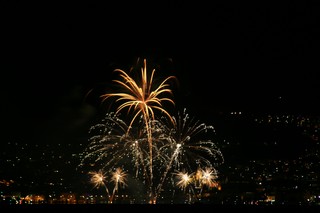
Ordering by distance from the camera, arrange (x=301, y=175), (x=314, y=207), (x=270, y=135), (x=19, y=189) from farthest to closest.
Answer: (x=270, y=135) → (x=19, y=189) → (x=301, y=175) → (x=314, y=207)

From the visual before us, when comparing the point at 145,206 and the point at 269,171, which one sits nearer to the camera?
the point at 145,206

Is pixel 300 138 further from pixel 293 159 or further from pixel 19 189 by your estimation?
pixel 19 189

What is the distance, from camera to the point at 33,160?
84.2 m

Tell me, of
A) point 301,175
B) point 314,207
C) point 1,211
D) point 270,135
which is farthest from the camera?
point 270,135

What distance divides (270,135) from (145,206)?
2697 inches

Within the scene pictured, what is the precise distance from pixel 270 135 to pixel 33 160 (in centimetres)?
4733

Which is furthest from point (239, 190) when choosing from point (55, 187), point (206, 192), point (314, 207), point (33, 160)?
point (314, 207)

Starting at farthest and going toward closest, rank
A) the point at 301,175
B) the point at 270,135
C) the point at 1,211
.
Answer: the point at 270,135 < the point at 301,175 < the point at 1,211

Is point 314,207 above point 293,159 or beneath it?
beneath

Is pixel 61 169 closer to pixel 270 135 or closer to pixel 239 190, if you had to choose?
pixel 239 190

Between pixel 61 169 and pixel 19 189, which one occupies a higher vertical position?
pixel 61 169

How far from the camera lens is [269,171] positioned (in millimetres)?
73812

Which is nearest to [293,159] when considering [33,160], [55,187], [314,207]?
[55,187]

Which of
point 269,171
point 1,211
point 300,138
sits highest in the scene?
point 300,138
